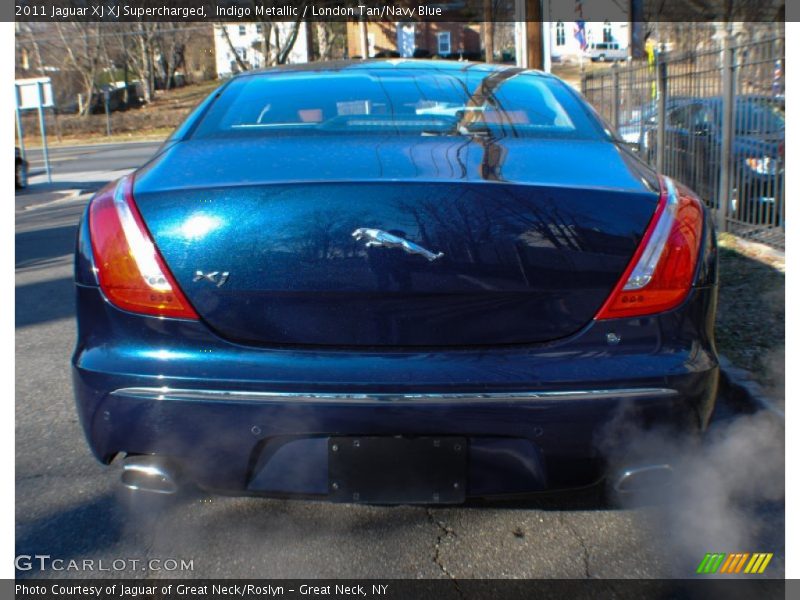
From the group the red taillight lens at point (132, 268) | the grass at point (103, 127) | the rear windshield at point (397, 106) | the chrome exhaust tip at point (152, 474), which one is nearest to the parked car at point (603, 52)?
the grass at point (103, 127)

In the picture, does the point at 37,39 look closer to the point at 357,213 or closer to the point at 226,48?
the point at 226,48

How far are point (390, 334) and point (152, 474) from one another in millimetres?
823

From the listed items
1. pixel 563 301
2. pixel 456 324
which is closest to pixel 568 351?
pixel 563 301

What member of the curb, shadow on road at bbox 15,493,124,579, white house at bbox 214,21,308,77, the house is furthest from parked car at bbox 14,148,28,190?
the house

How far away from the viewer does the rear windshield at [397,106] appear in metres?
3.03

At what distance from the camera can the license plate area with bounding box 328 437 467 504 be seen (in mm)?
2314

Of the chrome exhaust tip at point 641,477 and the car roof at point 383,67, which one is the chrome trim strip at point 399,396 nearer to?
the chrome exhaust tip at point 641,477

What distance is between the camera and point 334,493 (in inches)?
92.8

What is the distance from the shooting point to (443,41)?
5972 cm

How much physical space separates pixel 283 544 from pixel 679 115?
27.2 ft

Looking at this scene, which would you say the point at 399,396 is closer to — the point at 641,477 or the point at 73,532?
the point at 641,477

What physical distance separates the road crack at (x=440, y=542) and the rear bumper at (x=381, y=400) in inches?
14.5

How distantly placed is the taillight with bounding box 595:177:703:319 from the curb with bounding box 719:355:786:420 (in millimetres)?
1678

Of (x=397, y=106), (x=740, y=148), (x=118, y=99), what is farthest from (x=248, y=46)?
(x=397, y=106)
